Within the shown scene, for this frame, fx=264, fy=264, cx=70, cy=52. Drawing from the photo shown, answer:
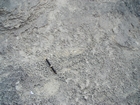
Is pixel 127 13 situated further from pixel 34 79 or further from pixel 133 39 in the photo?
pixel 34 79

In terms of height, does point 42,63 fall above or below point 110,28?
below

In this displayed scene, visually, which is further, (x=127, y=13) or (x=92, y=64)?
(x=127, y=13)

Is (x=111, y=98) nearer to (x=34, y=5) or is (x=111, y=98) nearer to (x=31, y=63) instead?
(x=31, y=63)

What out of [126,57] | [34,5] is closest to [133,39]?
[126,57]

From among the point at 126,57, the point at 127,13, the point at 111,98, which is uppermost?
the point at 127,13

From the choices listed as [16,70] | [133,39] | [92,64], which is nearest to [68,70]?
[92,64]

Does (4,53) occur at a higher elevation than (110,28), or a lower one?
lower
